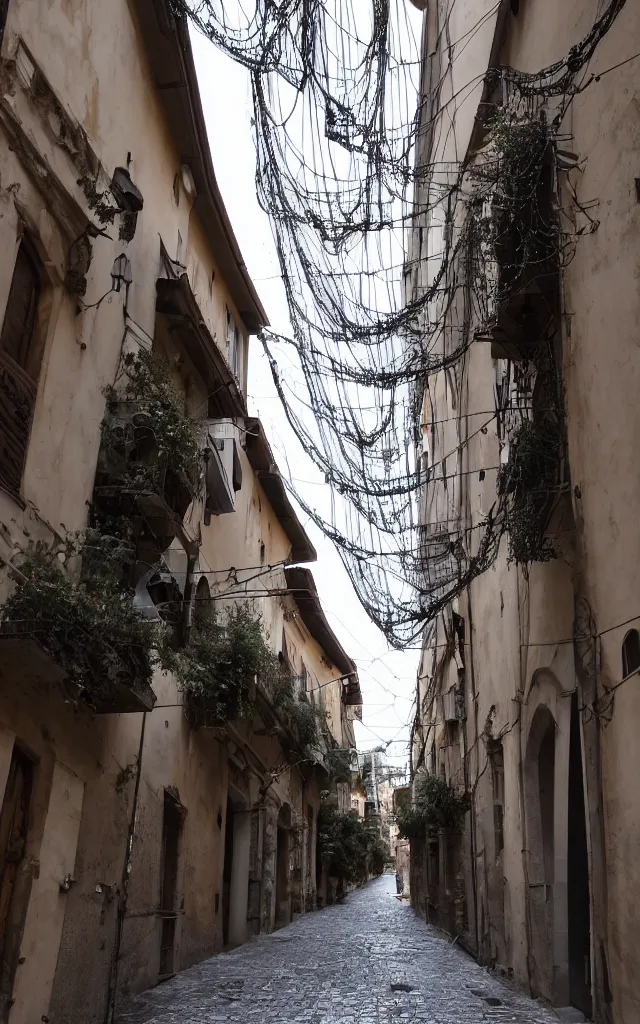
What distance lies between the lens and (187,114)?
13328 mm

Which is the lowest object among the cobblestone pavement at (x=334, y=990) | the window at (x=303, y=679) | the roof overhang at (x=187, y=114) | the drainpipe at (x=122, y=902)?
the cobblestone pavement at (x=334, y=990)

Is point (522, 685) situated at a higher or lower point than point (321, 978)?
higher

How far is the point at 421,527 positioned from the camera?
12.8 metres

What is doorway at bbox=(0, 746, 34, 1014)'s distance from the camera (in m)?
6.96

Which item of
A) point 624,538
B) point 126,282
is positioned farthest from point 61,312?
point 624,538

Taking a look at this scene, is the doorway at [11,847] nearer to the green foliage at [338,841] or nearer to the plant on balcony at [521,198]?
the plant on balcony at [521,198]

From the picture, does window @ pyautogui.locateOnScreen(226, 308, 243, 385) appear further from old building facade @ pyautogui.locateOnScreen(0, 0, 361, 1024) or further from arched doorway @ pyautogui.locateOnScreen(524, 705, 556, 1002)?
arched doorway @ pyautogui.locateOnScreen(524, 705, 556, 1002)

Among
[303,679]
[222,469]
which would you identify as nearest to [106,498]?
[222,469]

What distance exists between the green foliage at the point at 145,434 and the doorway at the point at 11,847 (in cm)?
304

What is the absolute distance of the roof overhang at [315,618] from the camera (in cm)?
2548

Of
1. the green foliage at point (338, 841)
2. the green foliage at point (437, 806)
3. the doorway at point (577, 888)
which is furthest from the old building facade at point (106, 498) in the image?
the green foliage at point (338, 841)

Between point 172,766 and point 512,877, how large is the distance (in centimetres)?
457

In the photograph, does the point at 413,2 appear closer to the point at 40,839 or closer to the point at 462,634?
the point at 462,634

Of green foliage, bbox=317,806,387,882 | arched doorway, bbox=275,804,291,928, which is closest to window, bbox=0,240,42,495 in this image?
arched doorway, bbox=275,804,291,928
